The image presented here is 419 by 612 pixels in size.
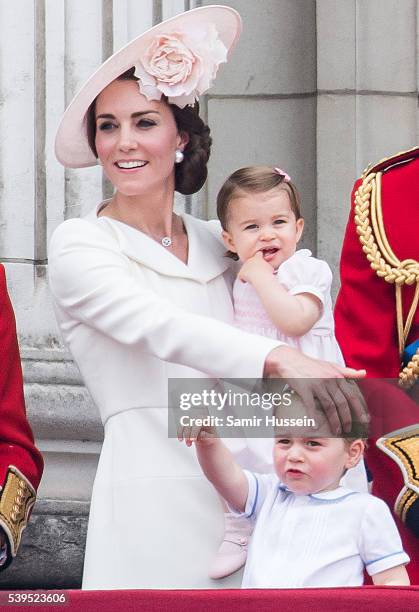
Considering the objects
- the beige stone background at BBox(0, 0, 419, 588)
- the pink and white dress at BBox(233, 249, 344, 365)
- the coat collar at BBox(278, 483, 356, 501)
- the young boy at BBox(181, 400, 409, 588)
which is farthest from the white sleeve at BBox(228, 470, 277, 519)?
the beige stone background at BBox(0, 0, 419, 588)

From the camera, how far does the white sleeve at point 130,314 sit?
2818 mm

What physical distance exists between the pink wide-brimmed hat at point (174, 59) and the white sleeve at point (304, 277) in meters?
0.35

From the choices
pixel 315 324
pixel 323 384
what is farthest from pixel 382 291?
pixel 323 384

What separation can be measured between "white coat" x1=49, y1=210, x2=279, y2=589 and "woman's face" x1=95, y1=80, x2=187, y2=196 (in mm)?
103

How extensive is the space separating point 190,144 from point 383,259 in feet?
1.35

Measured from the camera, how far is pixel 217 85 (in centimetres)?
449

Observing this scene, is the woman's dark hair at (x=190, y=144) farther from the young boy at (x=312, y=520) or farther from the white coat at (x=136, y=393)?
the young boy at (x=312, y=520)

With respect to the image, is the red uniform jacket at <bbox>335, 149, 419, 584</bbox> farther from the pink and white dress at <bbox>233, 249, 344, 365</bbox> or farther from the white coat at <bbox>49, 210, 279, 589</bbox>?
the white coat at <bbox>49, 210, 279, 589</bbox>

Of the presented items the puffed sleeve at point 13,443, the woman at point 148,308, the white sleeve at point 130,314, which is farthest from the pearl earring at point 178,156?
the puffed sleeve at point 13,443

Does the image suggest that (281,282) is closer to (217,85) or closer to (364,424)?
(364,424)

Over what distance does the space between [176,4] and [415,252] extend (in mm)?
1482

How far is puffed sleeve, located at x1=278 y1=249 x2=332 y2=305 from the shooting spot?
2.98 meters

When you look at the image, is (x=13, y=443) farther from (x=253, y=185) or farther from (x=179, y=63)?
(x=179, y=63)

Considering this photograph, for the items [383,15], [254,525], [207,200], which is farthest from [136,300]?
[383,15]
